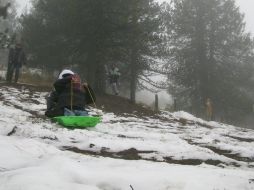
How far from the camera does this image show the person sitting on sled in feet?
34.6

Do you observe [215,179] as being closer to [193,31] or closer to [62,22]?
[62,22]

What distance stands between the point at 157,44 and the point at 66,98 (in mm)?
15585

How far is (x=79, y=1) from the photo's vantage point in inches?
727

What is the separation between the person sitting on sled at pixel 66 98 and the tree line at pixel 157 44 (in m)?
7.88

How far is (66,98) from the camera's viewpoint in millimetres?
10555

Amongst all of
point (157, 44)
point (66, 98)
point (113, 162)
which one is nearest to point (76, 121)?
point (66, 98)

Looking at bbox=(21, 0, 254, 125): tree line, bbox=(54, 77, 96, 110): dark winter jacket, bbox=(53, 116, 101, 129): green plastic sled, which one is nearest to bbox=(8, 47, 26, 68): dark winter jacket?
bbox=(21, 0, 254, 125): tree line

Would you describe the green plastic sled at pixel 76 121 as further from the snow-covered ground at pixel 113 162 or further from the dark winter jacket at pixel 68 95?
the dark winter jacket at pixel 68 95

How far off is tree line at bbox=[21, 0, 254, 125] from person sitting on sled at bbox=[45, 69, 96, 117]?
7880 mm

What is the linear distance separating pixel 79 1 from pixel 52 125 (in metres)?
9.99

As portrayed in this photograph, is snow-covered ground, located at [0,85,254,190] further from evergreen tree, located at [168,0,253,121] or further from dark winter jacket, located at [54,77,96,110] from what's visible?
evergreen tree, located at [168,0,253,121]

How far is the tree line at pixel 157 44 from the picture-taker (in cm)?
1888

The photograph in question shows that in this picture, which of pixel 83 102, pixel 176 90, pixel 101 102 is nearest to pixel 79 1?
pixel 101 102

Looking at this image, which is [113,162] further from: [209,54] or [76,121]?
[209,54]
